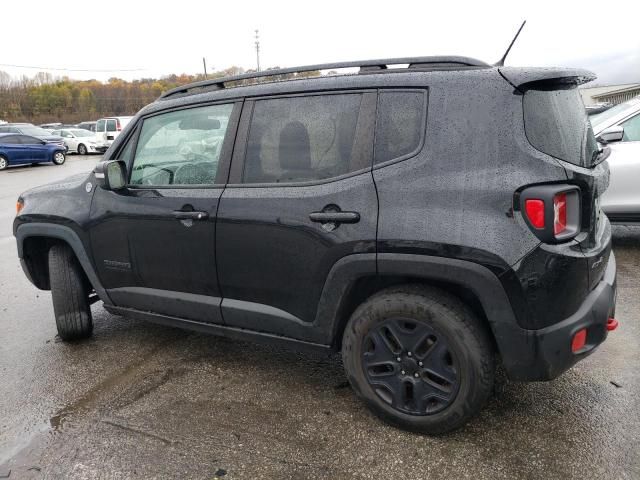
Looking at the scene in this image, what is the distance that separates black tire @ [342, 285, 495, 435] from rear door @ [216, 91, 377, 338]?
31 cm

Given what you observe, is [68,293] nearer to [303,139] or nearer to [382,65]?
[303,139]

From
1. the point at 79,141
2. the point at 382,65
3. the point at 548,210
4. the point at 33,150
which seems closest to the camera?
the point at 548,210

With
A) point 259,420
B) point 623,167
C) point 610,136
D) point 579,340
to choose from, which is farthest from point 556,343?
point 623,167

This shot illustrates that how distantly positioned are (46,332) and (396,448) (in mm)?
3134

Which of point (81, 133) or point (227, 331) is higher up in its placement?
point (81, 133)

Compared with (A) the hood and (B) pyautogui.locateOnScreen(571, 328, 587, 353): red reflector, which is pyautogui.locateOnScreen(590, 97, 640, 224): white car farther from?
(A) the hood

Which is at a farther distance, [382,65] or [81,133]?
[81,133]

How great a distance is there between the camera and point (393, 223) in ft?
8.07

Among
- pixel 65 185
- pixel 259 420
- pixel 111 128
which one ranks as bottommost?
pixel 259 420

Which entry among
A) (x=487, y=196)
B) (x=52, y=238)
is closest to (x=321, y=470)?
(x=487, y=196)

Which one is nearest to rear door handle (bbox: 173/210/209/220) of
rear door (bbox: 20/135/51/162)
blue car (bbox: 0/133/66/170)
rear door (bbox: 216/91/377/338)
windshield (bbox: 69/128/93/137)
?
rear door (bbox: 216/91/377/338)

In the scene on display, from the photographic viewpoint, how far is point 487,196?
89.9 inches

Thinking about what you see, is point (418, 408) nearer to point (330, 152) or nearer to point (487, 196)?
point (487, 196)

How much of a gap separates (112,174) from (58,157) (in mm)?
20888
